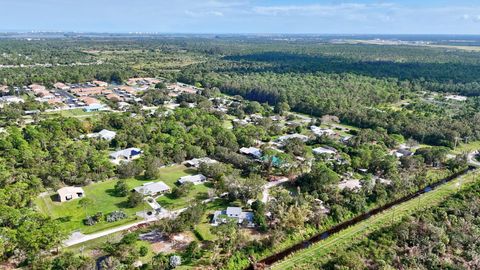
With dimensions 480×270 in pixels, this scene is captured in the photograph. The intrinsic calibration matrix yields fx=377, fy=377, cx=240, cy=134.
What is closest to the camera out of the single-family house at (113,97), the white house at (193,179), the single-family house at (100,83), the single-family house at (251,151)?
the white house at (193,179)

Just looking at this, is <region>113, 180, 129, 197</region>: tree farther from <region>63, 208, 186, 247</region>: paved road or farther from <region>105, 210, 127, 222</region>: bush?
<region>63, 208, 186, 247</region>: paved road

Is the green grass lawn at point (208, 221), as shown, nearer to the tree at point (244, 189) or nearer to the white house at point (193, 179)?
the tree at point (244, 189)

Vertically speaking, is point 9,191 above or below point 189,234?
above

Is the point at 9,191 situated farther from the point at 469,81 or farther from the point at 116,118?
the point at 469,81

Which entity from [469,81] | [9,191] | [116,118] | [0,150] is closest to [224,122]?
[116,118]

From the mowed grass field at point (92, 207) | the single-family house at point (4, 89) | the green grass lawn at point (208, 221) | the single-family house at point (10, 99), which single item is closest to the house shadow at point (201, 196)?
the green grass lawn at point (208, 221)

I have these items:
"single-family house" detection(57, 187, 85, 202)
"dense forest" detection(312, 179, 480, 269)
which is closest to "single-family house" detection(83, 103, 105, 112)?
"single-family house" detection(57, 187, 85, 202)
